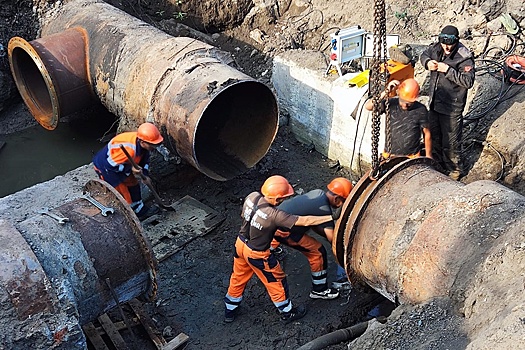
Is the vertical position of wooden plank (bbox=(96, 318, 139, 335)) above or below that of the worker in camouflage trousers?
below

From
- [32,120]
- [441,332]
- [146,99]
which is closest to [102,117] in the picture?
[32,120]

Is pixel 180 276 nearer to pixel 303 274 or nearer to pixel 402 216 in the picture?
pixel 303 274

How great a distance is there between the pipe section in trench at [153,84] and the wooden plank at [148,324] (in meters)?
1.63

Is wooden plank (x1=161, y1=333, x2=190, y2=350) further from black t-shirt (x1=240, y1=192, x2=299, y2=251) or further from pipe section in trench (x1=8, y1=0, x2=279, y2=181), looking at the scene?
pipe section in trench (x1=8, y1=0, x2=279, y2=181)

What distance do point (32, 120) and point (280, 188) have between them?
5.27 metres

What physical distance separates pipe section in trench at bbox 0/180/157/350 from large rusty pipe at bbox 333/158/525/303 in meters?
1.64

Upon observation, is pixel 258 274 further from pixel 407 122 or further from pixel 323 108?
pixel 323 108

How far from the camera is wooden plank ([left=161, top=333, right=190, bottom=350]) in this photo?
16.3 feet

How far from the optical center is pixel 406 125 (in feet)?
19.4

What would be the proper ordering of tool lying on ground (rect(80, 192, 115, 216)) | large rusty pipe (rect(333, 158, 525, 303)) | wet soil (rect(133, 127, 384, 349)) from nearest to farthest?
large rusty pipe (rect(333, 158, 525, 303)) → tool lying on ground (rect(80, 192, 115, 216)) → wet soil (rect(133, 127, 384, 349))

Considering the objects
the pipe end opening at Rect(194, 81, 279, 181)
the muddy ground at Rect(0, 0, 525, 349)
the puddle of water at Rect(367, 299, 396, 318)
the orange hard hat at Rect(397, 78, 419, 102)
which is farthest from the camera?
the pipe end opening at Rect(194, 81, 279, 181)

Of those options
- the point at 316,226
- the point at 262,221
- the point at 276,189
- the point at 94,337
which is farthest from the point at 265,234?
the point at 94,337

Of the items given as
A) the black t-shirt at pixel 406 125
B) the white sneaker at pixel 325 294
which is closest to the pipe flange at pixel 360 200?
the white sneaker at pixel 325 294

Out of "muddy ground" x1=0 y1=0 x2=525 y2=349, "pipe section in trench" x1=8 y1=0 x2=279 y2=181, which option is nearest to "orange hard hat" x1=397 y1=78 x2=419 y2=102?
"pipe section in trench" x1=8 y1=0 x2=279 y2=181
